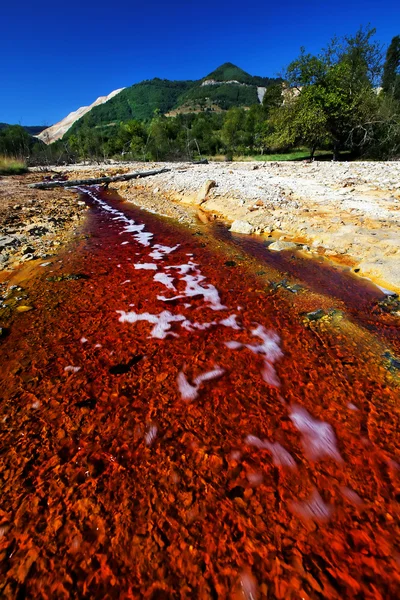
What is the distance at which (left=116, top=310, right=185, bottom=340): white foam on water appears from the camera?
196 inches

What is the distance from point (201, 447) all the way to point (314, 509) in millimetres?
1220

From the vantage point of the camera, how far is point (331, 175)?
16.1m

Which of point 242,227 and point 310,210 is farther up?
point 310,210

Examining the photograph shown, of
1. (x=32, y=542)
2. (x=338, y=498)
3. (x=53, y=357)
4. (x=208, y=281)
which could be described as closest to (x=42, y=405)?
(x=53, y=357)

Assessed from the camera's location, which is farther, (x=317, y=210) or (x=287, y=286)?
(x=317, y=210)

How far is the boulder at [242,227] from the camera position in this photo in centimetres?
1024

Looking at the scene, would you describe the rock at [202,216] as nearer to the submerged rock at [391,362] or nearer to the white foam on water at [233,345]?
Result: the white foam on water at [233,345]

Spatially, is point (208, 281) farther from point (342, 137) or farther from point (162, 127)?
point (162, 127)

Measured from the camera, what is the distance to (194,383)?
3885 millimetres

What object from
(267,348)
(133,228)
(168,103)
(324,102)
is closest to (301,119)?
(324,102)

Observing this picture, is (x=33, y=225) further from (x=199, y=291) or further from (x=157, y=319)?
(x=157, y=319)

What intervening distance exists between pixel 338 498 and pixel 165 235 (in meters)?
9.44

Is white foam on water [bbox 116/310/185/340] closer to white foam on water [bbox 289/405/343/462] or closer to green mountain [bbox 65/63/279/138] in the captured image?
white foam on water [bbox 289/405/343/462]

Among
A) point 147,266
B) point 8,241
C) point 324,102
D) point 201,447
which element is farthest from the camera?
point 324,102
